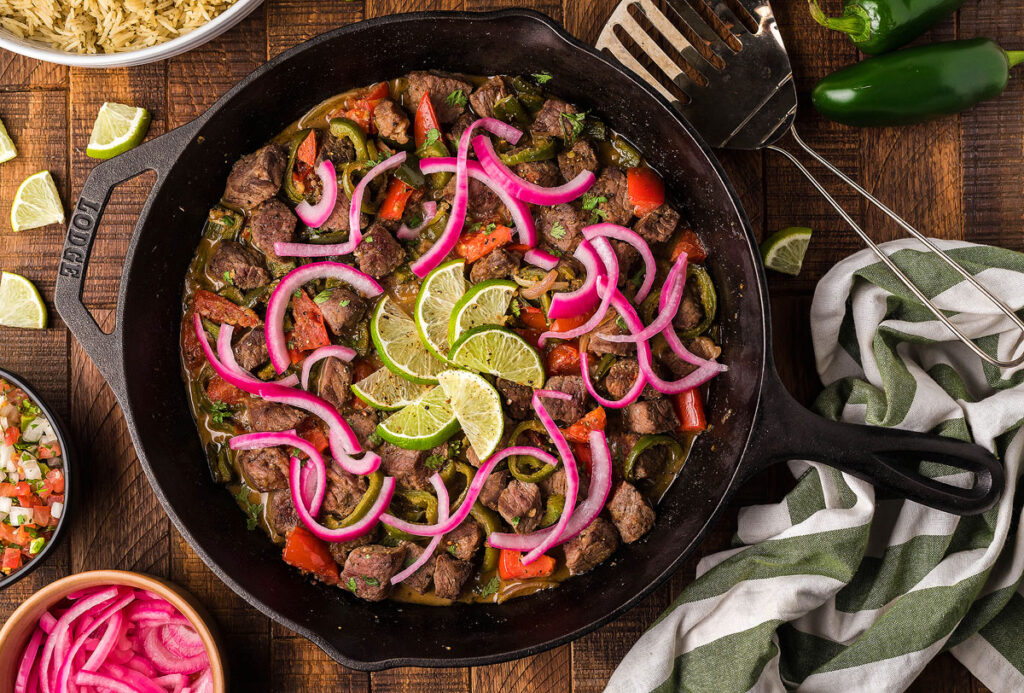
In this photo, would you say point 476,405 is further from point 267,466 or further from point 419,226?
point 267,466

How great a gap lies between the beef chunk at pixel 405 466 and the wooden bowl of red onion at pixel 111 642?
3.37 feet

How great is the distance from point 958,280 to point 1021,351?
41 centimetres

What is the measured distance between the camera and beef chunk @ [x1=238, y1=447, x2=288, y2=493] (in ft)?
11.2

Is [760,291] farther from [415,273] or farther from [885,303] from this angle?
[415,273]

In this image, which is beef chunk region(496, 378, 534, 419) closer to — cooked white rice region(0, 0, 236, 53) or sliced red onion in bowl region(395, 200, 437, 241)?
sliced red onion in bowl region(395, 200, 437, 241)

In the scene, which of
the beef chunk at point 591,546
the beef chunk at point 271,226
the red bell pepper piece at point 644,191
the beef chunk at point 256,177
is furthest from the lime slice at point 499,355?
the beef chunk at point 256,177

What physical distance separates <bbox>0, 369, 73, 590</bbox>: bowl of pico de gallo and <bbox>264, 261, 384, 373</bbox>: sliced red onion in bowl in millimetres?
997

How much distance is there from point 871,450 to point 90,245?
307cm

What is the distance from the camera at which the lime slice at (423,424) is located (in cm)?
329

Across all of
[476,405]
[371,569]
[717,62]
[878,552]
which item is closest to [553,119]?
[717,62]

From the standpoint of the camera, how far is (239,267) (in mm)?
3410

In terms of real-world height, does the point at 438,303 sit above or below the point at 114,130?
below

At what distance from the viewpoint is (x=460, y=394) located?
10.7 feet

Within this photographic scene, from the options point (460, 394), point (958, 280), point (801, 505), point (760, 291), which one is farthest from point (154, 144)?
point (958, 280)
